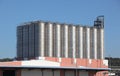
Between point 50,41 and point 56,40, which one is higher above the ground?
point 56,40

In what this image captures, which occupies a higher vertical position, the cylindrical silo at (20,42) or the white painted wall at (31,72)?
the cylindrical silo at (20,42)

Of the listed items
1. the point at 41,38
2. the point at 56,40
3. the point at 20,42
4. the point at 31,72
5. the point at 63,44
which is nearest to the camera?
the point at 31,72

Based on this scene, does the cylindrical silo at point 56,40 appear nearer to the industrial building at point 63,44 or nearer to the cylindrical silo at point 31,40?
the industrial building at point 63,44

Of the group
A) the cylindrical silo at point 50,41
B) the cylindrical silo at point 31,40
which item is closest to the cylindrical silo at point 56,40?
the cylindrical silo at point 50,41

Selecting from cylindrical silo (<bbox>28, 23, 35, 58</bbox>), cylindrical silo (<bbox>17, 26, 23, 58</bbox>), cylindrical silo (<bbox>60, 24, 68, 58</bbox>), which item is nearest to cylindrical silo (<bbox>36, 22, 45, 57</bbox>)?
cylindrical silo (<bbox>28, 23, 35, 58</bbox>)

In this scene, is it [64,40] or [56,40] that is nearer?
[56,40]

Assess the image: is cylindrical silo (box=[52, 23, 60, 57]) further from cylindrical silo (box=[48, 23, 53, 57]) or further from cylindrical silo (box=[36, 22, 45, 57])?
cylindrical silo (box=[36, 22, 45, 57])

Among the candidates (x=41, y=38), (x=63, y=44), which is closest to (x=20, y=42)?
(x=41, y=38)

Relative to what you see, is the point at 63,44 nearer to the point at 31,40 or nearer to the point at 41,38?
the point at 41,38

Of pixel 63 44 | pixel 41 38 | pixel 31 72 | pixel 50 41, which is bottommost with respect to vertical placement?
pixel 31 72

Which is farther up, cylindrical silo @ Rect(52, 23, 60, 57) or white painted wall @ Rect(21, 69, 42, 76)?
cylindrical silo @ Rect(52, 23, 60, 57)

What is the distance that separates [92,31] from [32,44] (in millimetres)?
20650

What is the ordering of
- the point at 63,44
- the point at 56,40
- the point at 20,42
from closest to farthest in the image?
the point at 56,40 → the point at 63,44 → the point at 20,42

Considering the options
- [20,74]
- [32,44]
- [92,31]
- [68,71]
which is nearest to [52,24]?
[32,44]
